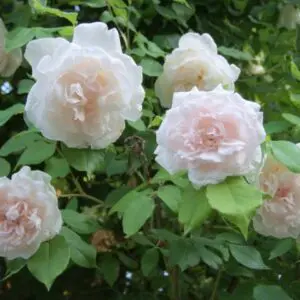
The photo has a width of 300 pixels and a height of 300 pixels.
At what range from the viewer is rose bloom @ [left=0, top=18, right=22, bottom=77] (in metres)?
1.18

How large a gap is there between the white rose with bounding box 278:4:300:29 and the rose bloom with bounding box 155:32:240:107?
0.51m

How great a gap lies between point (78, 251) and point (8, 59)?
1.25ft

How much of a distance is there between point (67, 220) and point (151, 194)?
17 centimetres

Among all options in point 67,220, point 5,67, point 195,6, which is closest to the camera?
point 67,220

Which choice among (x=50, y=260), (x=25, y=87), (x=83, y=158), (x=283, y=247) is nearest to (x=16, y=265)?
(x=50, y=260)

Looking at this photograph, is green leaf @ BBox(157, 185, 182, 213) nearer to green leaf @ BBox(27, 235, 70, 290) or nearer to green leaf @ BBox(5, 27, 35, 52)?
green leaf @ BBox(27, 235, 70, 290)

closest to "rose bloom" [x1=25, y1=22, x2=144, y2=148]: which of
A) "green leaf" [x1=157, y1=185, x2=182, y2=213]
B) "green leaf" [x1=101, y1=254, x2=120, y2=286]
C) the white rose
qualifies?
"green leaf" [x1=157, y1=185, x2=182, y2=213]

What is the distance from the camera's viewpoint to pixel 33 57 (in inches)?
37.3

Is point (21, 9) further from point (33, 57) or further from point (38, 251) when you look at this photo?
point (38, 251)

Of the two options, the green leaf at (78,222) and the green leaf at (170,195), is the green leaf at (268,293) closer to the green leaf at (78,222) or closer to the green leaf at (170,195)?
the green leaf at (170,195)

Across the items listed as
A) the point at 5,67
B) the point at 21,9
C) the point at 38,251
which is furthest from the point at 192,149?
the point at 21,9

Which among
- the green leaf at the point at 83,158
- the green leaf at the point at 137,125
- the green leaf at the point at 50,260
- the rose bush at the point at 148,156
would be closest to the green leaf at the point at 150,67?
the rose bush at the point at 148,156

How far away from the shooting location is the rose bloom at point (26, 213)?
3.02ft

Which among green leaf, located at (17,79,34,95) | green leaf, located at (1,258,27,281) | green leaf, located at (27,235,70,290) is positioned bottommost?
green leaf, located at (1,258,27,281)
